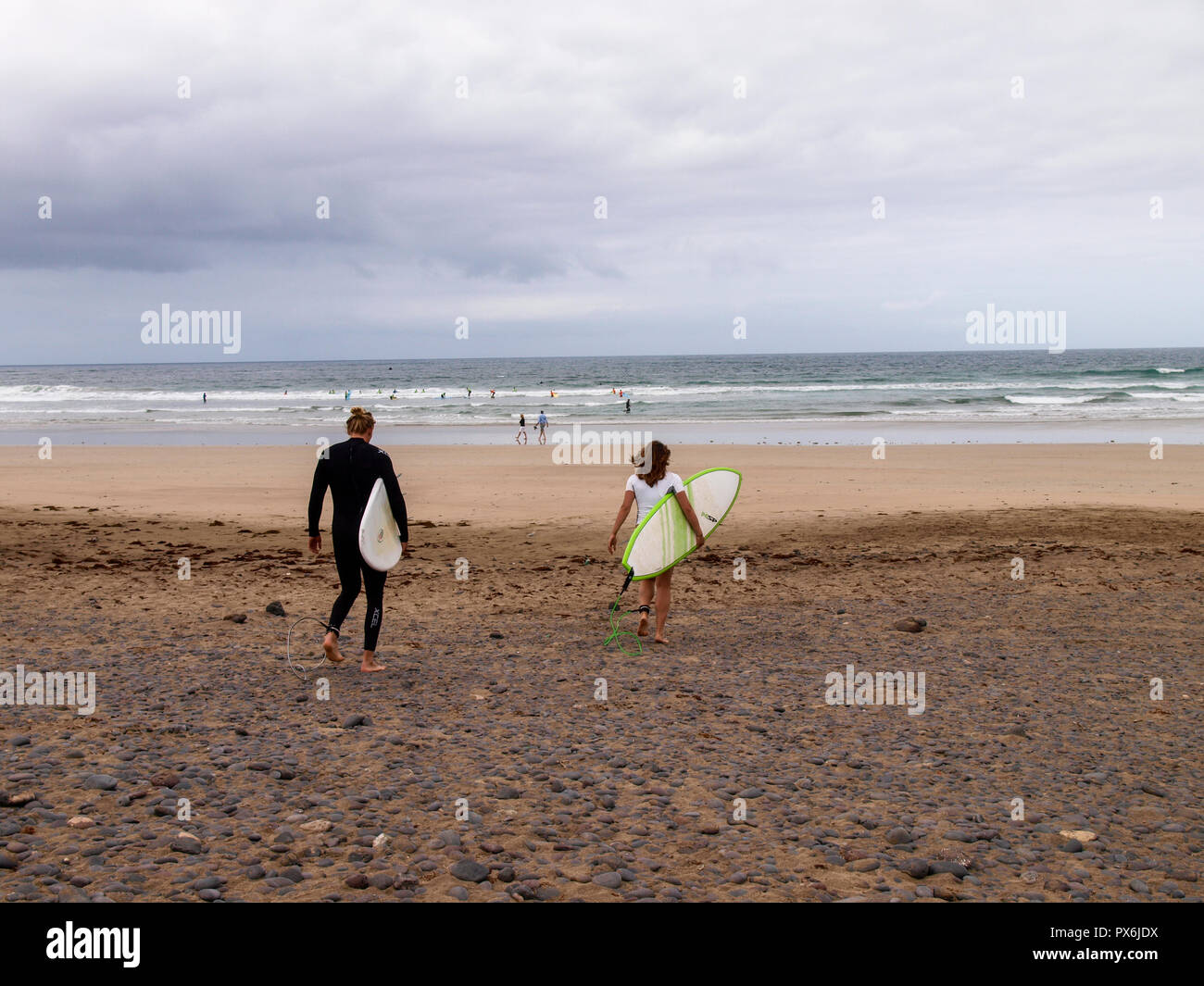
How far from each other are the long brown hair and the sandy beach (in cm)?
138

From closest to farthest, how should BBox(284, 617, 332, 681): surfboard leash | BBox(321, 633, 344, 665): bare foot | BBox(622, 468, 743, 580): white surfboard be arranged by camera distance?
BBox(284, 617, 332, 681): surfboard leash, BBox(321, 633, 344, 665): bare foot, BBox(622, 468, 743, 580): white surfboard

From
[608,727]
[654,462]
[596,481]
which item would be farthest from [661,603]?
[596,481]

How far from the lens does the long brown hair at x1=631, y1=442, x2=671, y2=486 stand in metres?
7.49

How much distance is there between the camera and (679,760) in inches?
195

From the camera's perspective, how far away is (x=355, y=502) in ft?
21.2

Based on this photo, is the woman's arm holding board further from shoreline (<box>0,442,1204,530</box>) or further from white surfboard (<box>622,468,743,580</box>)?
shoreline (<box>0,442,1204,530</box>)

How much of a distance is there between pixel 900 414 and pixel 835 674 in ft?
124

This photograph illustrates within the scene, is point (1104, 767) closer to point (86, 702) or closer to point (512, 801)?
point (512, 801)

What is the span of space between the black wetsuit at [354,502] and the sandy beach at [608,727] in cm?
59

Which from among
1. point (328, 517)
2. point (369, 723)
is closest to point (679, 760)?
point (369, 723)

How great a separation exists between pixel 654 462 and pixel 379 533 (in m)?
2.26

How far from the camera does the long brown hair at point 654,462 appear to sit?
24.6 feet

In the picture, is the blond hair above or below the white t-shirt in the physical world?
above

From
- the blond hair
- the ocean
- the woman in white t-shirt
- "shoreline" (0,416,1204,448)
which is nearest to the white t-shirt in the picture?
the woman in white t-shirt
